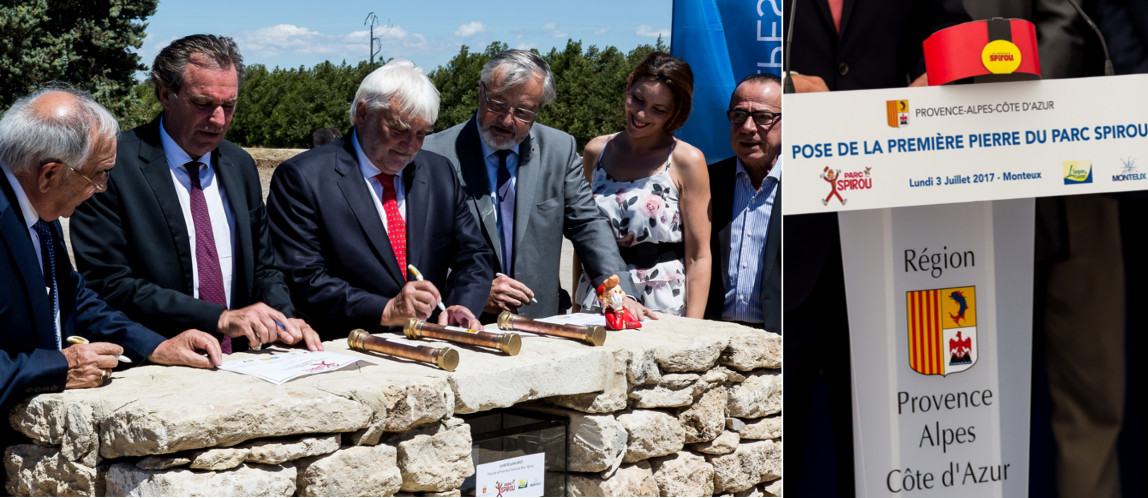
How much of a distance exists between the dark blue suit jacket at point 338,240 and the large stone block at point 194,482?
881mm

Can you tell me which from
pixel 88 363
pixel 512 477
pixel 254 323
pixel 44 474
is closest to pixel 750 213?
pixel 512 477

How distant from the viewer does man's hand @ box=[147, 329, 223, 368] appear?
2.60m

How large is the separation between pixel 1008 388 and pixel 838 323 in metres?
0.47

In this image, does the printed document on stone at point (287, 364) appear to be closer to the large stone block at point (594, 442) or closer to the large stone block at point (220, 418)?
the large stone block at point (220, 418)

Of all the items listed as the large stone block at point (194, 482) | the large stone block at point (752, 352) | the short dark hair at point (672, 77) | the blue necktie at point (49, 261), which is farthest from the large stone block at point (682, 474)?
the blue necktie at point (49, 261)

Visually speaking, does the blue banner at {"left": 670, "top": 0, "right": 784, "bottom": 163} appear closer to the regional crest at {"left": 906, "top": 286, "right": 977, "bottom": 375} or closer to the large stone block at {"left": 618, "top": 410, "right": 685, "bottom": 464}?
the large stone block at {"left": 618, "top": 410, "right": 685, "bottom": 464}

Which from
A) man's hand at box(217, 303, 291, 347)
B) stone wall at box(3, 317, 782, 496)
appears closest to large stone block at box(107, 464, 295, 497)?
stone wall at box(3, 317, 782, 496)

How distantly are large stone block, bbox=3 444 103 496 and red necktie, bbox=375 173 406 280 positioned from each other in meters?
1.23

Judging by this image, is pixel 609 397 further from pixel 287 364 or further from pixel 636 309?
pixel 287 364

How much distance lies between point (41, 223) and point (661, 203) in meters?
2.13

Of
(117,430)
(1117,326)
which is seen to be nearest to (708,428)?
(1117,326)

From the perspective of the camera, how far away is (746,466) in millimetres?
3592

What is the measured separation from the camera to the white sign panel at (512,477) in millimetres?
2848

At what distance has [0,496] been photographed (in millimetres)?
2395
